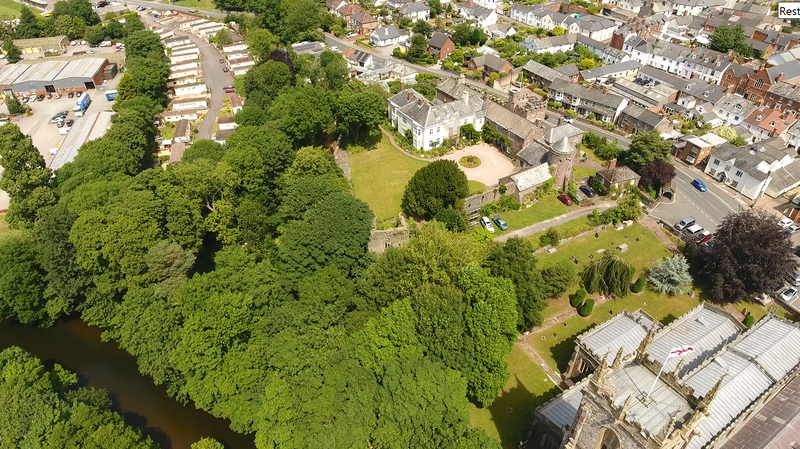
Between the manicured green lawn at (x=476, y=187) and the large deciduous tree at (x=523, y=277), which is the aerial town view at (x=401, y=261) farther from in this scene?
the manicured green lawn at (x=476, y=187)

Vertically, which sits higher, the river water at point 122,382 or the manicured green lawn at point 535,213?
the manicured green lawn at point 535,213

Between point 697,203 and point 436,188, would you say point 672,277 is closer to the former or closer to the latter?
point 697,203

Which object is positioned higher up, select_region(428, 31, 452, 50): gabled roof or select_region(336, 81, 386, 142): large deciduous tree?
select_region(336, 81, 386, 142): large deciduous tree

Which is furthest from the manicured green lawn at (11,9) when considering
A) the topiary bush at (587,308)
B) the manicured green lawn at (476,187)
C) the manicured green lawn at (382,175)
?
the topiary bush at (587,308)

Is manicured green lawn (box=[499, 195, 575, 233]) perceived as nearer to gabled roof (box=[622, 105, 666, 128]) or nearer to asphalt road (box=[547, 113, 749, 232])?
asphalt road (box=[547, 113, 749, 232])

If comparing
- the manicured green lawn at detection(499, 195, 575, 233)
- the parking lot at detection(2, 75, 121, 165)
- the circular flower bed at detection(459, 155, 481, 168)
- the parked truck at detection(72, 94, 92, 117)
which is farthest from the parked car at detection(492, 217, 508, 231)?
the parked truck at detection(72, 94, 92, 117)

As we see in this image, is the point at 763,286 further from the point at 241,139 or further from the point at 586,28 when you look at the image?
the point at 586,28

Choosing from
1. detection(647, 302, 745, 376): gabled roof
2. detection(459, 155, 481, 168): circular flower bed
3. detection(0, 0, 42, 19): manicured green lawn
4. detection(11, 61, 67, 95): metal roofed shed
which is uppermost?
detection(647, 302, 745, 376): gabled roof
